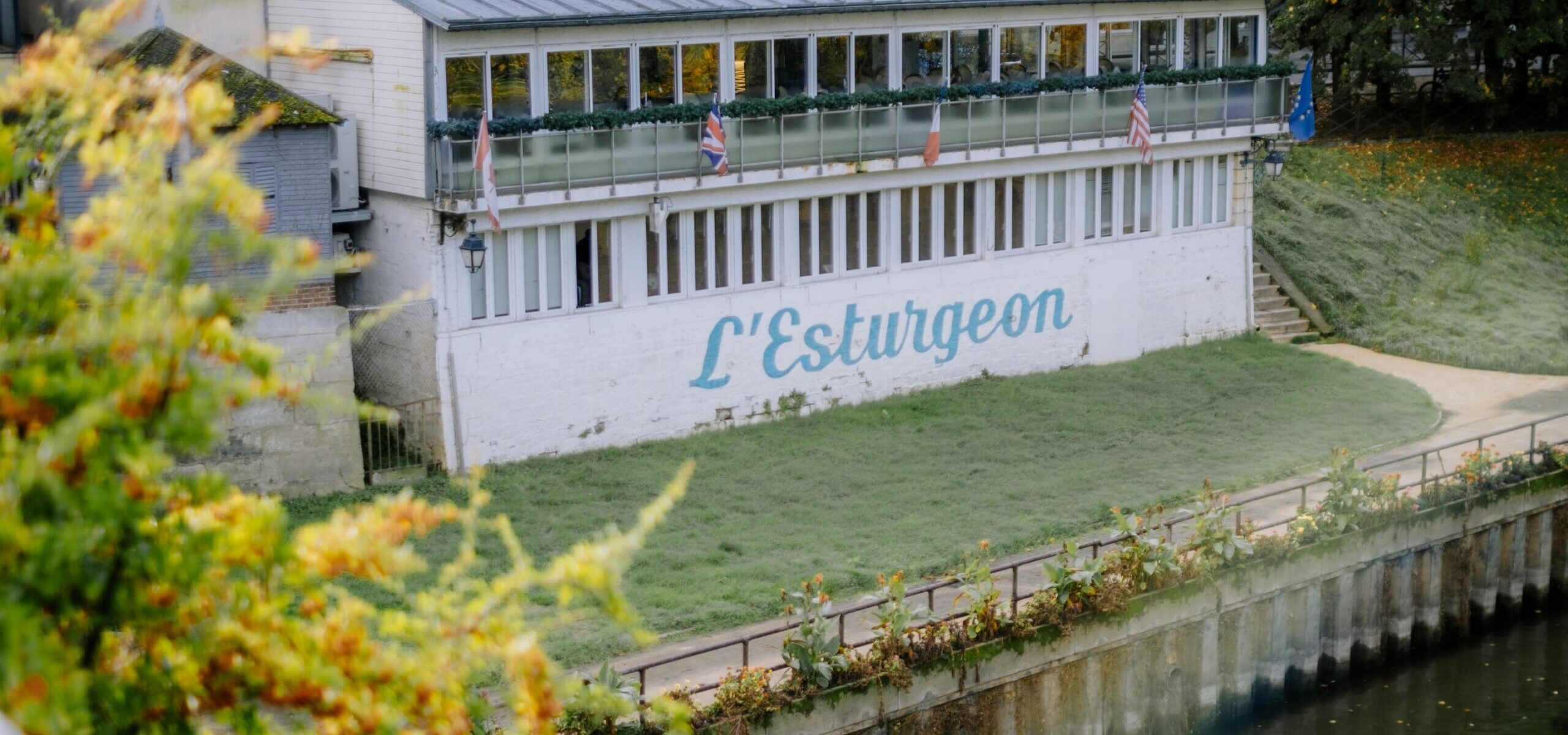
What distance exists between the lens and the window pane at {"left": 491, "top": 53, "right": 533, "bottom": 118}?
95.7 ft

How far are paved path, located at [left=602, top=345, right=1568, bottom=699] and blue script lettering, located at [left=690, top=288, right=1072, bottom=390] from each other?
249 inches

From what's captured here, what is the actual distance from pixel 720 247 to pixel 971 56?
6426 millimetres

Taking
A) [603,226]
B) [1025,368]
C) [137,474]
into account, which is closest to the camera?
[137,474]

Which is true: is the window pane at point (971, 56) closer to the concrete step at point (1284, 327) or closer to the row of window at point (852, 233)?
the row of window at point (852, 233)

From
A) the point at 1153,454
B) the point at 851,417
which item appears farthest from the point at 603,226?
the point at 1153,454

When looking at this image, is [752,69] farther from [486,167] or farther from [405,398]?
[405,398]

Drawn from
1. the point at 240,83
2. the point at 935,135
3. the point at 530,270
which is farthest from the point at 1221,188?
the point at 240,83

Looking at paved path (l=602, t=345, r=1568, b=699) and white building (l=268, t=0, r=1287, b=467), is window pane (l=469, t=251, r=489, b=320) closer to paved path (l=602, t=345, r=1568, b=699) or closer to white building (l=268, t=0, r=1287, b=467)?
white building (l=268, t=0, r=1287, b=467)

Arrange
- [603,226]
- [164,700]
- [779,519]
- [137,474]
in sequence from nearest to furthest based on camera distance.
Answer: [137,474], [164,700], [779,519], [603,226]

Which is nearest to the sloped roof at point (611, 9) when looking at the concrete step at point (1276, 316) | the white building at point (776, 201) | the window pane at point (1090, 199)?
the white building at point (776, 201)

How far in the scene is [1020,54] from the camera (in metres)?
36.1

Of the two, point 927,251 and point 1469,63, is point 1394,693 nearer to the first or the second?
point 927,251

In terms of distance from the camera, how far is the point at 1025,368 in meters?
36.6

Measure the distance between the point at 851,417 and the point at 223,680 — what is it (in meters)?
24.1
